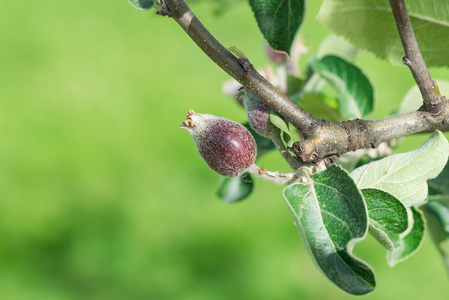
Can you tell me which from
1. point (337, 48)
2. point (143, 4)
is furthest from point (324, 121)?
point (337, 48)

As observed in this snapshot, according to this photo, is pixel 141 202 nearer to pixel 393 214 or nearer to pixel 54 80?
pixel 54 80

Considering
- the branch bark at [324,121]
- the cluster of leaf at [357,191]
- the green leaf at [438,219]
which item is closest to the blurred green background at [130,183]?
the green leaf at [438,219]

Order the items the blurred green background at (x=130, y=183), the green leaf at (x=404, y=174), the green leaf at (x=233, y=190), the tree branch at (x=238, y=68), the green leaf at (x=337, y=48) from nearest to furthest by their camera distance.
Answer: the tree branch at (x=238, y=68)
the green leaf at (x=404, y=174)
the green leaf at (x=233, y=190)
the green leaf at (x=337, y=48)
the blurred green background at (x=130, y=183)

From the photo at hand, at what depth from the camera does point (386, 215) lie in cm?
72

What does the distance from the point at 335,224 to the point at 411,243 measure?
36cm

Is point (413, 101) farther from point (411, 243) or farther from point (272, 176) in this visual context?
point (272, 176)

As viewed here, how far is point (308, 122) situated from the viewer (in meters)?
0.70

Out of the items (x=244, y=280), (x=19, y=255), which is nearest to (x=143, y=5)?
(x=244, y=280)

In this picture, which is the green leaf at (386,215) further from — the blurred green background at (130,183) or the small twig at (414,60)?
the blurred green background at (130,183)

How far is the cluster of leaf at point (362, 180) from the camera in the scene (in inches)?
26.9

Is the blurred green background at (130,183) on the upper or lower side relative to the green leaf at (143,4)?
lower

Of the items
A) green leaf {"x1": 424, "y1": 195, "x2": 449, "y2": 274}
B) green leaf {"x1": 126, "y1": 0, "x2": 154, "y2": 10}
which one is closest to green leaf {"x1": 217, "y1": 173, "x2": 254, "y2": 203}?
green leaf {"x1": 424, "y1": 195, "x2": 449, "y2": 274}

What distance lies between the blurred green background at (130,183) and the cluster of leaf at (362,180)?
247 cm

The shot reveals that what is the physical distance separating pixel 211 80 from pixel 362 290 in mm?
4088
